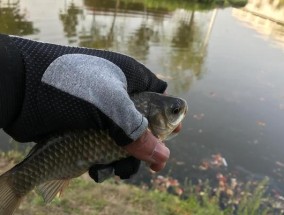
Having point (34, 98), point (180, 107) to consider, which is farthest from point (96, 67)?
point (180, 107)

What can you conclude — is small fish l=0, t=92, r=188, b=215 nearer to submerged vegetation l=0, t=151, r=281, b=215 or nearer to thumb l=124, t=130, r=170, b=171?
thumb l=124, t=130, r=170, b=171

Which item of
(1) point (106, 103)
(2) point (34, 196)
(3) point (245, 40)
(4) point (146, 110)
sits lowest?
(3) point (245, 40)

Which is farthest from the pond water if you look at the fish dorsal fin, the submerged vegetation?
the fish dorsal fin

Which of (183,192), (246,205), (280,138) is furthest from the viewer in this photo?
(280,138)

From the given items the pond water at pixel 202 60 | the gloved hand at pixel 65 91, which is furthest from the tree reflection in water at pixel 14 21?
the gloved hand at pixel 65 91

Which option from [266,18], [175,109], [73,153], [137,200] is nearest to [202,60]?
[137,200]

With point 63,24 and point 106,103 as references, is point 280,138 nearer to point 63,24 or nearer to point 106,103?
point 106,103

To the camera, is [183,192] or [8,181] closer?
[8,181]

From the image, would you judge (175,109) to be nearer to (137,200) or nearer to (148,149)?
(148,149)

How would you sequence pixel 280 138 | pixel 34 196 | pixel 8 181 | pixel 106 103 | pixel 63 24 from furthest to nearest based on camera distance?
pixel 63 24, pixel 280 138, pixel 34 196, pixel 8 181, pixel 106 103
